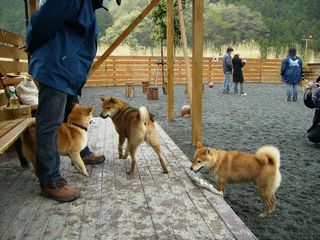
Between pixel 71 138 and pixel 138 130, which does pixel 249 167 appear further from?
pixel 71 138

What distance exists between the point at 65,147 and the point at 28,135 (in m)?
0.32

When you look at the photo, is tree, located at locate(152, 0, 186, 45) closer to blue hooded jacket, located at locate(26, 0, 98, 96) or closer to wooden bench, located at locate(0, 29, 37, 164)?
wooden bench, located at locate(0, 29, 37, 164)

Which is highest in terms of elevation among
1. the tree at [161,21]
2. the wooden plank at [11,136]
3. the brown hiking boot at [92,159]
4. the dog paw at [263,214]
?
the tree at [161,21]

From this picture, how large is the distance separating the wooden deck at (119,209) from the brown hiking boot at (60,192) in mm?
41

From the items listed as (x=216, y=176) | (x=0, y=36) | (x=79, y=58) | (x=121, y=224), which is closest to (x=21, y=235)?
(x=121, y=224)

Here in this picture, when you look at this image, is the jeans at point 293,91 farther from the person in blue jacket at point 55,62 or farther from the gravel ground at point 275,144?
the person in blue jacket at point 55,62

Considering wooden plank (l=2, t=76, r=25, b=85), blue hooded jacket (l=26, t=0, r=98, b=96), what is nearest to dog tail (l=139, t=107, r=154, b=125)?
blue hooded jacket (l=26, t=0, r=98, b=96)

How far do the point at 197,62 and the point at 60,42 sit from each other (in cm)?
245

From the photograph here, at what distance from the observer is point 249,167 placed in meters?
2.77

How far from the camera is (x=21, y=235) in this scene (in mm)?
1867

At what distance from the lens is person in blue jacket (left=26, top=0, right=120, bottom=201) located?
205 centimetres

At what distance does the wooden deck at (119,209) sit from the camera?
192 cm

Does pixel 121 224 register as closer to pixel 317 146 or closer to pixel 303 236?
pixel 303 236

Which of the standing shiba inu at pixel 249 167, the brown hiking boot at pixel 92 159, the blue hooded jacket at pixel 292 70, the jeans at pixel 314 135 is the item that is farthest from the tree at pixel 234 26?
the standing shiba inu at pixel 249 167
